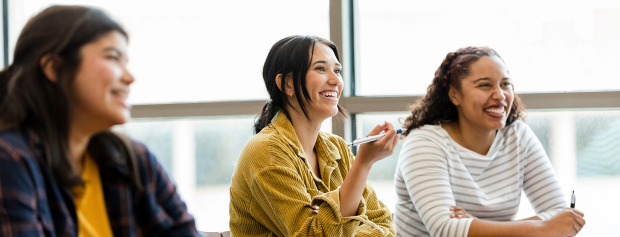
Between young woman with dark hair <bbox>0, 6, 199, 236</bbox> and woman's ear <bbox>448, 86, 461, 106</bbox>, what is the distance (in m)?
1.37

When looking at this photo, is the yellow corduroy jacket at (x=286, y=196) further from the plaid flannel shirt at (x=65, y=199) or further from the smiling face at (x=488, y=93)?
the smiling face at (x=488, y=93)

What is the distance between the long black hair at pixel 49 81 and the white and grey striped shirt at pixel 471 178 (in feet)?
3.88

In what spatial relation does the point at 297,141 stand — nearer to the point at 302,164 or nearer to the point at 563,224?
the point at 302,164

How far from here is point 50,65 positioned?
79 centimetres

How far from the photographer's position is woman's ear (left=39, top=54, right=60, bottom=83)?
0.78m

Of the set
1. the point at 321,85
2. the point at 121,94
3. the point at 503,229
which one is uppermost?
the point at 121,94

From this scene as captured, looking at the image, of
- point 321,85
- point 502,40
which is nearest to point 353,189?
point 321,85

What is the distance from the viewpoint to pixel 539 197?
1822mm

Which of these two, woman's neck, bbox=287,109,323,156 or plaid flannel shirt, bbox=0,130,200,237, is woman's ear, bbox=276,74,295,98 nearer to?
woman's neck, bbox=287,109,323,156

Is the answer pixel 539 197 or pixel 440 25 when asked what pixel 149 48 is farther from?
pixel 539 197

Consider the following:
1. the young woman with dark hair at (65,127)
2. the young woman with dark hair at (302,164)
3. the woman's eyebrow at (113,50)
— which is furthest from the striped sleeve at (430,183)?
the woman's eyebrow at (113,50)

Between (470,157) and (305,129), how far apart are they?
2.15 feet

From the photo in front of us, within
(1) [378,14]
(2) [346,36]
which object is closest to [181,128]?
(2) [346,36]

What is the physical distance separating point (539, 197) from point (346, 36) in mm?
1132
